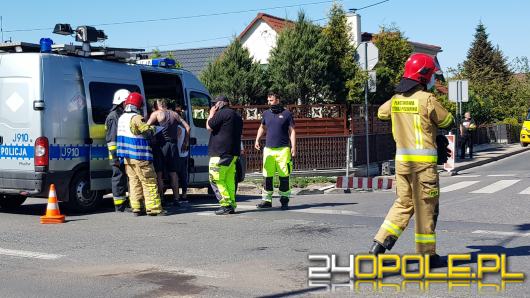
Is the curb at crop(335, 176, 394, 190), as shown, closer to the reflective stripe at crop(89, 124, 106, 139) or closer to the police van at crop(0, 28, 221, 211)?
the police van at crop(0, 28, 221, 211)

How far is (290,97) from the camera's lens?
73.1 ft

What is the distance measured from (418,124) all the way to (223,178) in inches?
177

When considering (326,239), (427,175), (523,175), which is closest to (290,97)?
(523,175)

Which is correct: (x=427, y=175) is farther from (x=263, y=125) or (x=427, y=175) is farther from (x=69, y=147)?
(x=69, y=147)

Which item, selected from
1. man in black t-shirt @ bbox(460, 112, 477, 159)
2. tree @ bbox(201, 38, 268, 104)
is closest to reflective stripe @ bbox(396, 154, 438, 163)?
tree @ bbox(201, 38, 268, 104)

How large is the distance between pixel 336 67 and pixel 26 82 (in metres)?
13.9

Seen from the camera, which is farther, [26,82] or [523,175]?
[523,175]

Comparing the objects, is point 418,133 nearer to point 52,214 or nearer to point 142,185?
point 142,185

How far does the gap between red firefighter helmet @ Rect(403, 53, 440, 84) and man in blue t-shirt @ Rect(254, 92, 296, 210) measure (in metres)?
4.61

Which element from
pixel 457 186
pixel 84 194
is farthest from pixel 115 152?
pixel 457 186

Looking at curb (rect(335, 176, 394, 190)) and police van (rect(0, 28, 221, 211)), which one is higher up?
police van (rect(0, 28, 221, 211))

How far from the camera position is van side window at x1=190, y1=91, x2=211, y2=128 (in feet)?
41.8

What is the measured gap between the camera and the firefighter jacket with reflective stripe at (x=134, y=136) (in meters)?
10.0

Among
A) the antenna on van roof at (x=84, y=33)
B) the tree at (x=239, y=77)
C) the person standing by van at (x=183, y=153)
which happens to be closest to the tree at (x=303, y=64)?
the tree at (x=239, y=77)
